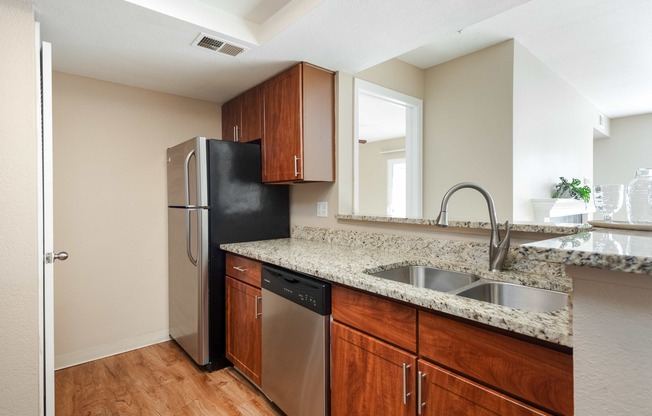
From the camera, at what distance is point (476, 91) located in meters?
2.83

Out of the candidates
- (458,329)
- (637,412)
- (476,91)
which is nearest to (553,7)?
(476,91)

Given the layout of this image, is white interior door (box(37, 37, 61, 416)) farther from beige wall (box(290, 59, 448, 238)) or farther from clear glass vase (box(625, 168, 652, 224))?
clear glass vase (box(625, 168, 652, 224))

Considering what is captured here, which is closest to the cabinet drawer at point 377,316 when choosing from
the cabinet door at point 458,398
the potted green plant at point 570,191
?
the cabinet door at point 458,398

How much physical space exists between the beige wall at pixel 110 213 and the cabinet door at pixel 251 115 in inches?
22.7

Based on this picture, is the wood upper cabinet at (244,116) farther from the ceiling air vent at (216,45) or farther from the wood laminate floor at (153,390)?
the wood laminate floor at (153,390)

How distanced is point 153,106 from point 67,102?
0.59 metres

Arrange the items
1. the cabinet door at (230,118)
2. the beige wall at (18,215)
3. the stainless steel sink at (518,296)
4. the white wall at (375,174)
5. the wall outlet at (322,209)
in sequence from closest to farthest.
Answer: the stainless steel sink at (518,296)
the beige wall at (18,215)
the wall outlet at (322,209)
the cabinet door at (230,118)
the white wall at (375,174)

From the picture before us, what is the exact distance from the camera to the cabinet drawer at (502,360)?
0.84 metres

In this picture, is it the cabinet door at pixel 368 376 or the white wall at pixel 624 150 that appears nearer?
the cabinet door at pixel 368 376

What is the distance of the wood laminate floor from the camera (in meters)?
1.95

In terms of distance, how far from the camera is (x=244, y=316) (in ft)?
7.15

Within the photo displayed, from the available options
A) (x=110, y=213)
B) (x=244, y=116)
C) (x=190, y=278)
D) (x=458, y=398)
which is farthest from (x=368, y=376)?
(x=110, y=213)

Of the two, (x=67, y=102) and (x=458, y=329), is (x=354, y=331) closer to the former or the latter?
(x=458, y=329)

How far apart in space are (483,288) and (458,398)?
530 millimetres
